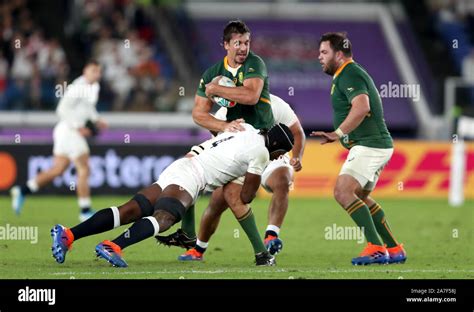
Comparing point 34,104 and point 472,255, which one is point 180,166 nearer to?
point 472,255

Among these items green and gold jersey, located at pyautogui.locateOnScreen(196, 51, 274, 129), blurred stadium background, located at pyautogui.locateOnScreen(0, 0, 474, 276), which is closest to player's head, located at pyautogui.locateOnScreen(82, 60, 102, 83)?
blurred stadium background, located at pyautogui.locateOnScreen(0, 0, 474, 276)

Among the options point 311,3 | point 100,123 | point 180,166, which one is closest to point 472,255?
point 180,166

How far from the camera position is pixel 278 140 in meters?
11.8

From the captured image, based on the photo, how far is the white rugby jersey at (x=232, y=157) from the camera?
38.3 feet

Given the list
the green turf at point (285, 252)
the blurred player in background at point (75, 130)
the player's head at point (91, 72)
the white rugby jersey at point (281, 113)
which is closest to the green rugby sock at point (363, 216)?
the green turf at point (285, 252)

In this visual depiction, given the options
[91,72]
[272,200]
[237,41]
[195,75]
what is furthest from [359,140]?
[195,75]

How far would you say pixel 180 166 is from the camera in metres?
11.9

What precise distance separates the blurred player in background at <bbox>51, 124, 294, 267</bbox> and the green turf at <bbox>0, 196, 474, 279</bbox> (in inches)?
12.1

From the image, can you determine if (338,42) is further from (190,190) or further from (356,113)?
(190,190)

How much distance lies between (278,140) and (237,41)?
1082 mm

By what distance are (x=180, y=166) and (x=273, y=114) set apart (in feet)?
4.94

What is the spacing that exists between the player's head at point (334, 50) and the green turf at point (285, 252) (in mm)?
2063

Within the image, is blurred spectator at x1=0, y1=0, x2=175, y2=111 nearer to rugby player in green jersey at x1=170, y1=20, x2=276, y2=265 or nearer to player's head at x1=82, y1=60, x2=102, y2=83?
player's head at x1=82, y1=60, x2=102, y2=83

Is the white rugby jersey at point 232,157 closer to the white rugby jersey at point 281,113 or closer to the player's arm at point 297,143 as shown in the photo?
the player's arm at point 297,143
